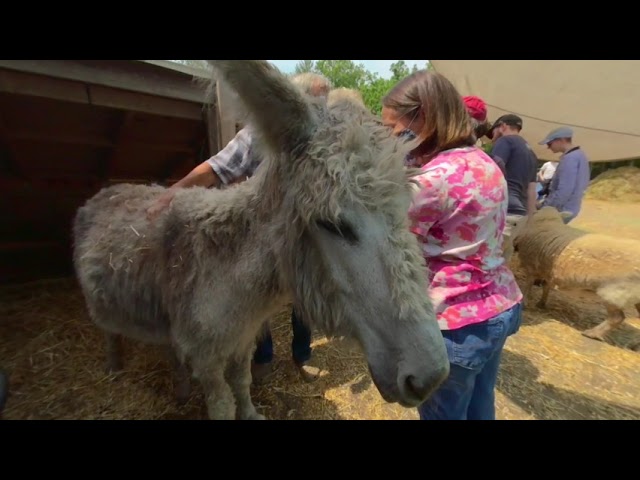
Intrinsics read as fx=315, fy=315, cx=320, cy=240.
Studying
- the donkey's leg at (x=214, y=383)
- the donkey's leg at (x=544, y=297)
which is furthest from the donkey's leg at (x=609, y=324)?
the donkey's leg at (x=214, y=383)

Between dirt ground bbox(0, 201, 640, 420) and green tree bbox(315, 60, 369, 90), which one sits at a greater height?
green tree bbox(315, 60, 369, 90)

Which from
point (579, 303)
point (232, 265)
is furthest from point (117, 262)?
point (579, 303)

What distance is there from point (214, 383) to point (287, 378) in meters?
1.49

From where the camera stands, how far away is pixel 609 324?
16.0ft

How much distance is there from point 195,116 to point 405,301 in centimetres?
386

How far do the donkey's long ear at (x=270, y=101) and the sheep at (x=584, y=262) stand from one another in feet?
17.9

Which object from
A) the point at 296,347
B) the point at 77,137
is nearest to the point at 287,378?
the point at 296,347

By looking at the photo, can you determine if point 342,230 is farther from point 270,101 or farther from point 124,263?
point 124,263

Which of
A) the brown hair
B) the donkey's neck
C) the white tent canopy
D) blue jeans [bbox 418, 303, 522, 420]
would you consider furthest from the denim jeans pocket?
the white tent canopy

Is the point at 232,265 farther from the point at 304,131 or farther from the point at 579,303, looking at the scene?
the point at 579,303

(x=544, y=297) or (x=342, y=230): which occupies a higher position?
(x=342, y=230)

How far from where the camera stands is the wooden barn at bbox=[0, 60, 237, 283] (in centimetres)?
293

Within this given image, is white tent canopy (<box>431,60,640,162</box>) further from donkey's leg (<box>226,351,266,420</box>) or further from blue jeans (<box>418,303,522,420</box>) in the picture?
donkey's leg (<box>226,351,266,420</box>)

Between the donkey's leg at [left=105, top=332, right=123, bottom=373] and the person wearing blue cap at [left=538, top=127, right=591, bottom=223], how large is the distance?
7316mm
